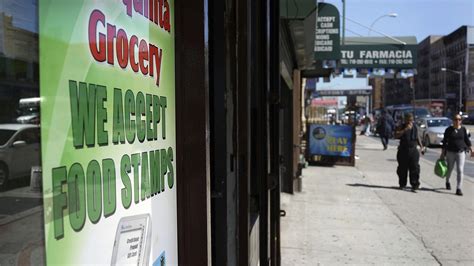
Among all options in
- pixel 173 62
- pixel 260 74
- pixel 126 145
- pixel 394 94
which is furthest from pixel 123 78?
pixel 394 94

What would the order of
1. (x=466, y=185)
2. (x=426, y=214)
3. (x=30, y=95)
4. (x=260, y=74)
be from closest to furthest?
(x=30, y=95), (x=260, y=74), (x=426, y=214), (x=466, y=185)

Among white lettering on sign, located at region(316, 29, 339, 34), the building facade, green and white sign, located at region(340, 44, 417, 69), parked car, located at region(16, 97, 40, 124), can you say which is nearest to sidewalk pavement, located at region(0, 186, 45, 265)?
parked car, located at region(16, 97, 40, 124)

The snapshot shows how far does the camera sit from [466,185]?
1183cm

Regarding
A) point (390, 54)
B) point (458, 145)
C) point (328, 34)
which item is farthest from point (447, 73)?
point (458, 145)

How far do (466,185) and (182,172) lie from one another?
11.5m

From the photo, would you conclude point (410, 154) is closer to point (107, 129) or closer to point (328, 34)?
point (328, 34)

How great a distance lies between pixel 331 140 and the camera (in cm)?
1477

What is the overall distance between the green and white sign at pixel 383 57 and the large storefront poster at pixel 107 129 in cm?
1451

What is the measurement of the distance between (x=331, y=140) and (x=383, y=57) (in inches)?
129

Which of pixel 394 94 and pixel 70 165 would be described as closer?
pixel 70 165

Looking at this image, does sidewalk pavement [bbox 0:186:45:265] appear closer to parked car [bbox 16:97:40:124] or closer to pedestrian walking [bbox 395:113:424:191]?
parked car [bbox 16:97:40:124]

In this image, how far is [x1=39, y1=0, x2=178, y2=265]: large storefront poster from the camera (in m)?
1.03

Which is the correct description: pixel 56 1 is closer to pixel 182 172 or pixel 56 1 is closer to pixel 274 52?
pixel 182 172

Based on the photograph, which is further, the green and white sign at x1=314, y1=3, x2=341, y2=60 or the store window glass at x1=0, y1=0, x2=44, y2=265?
the green and white sign at x1=314, y1=3, x2=341, y2=60
